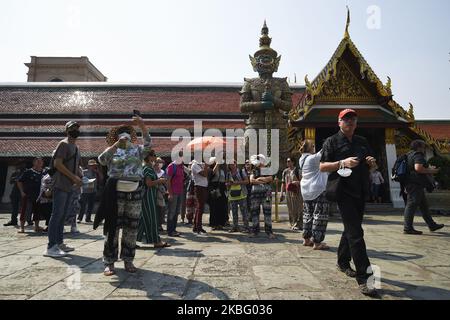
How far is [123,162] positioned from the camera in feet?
12.1

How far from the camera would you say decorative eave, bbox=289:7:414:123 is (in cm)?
1264

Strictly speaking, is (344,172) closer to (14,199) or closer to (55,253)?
(55,253)

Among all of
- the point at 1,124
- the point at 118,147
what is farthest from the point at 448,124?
the point at 1,124

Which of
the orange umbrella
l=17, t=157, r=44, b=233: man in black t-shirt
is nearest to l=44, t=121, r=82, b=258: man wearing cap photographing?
l=17, t=157, r=44, b=233: man in black t-shirt

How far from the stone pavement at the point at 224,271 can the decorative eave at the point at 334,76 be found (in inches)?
303

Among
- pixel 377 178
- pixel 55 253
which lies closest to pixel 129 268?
pixel 55 253

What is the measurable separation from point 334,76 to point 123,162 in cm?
1213

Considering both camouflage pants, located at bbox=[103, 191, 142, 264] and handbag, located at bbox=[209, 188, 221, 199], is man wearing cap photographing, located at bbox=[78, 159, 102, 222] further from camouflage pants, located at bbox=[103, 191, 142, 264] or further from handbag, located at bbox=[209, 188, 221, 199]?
camouflage pants, located at bbox=[103, 191, 142, 264]

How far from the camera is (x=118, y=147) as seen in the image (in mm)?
3717

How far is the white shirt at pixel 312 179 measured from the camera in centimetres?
507

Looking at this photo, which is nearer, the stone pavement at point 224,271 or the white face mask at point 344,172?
the stone pavement at point 224,271

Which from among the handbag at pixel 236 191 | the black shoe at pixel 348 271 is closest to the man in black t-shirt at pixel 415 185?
the handbag at pixel 236 191

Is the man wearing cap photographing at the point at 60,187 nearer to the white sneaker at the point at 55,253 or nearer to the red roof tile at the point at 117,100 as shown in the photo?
the white sneaker at the point at 55,253

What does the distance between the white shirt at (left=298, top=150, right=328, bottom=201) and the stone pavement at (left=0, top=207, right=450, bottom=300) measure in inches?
→ 37.9
